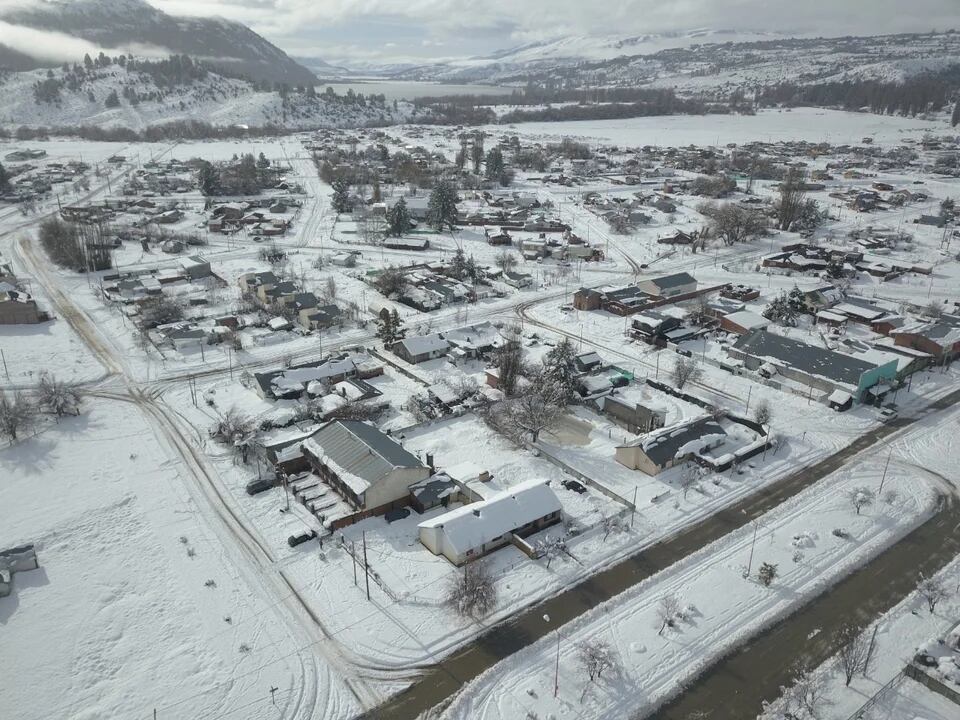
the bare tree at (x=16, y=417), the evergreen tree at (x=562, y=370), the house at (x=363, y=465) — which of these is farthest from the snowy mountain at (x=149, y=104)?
the house at (x=363, y=465)

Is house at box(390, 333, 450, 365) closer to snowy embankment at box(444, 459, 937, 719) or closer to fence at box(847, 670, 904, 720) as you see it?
snowy embankment at box(444, 459, 937, 719)

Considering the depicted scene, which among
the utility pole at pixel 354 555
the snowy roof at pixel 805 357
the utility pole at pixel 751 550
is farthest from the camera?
the snowy roof at pixel 805 357

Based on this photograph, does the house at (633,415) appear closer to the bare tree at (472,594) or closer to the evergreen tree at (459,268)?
the bare tree at (472,594)

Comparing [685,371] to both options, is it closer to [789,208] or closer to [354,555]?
[354,555]

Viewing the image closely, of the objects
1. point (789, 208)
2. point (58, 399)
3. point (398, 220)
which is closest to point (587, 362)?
point (58, 399)

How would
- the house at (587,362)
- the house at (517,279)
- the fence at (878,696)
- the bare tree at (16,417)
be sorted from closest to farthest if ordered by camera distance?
the fence at (878,696), the bare tree at (16,417), the house at (587,362), the house at (517,279)
